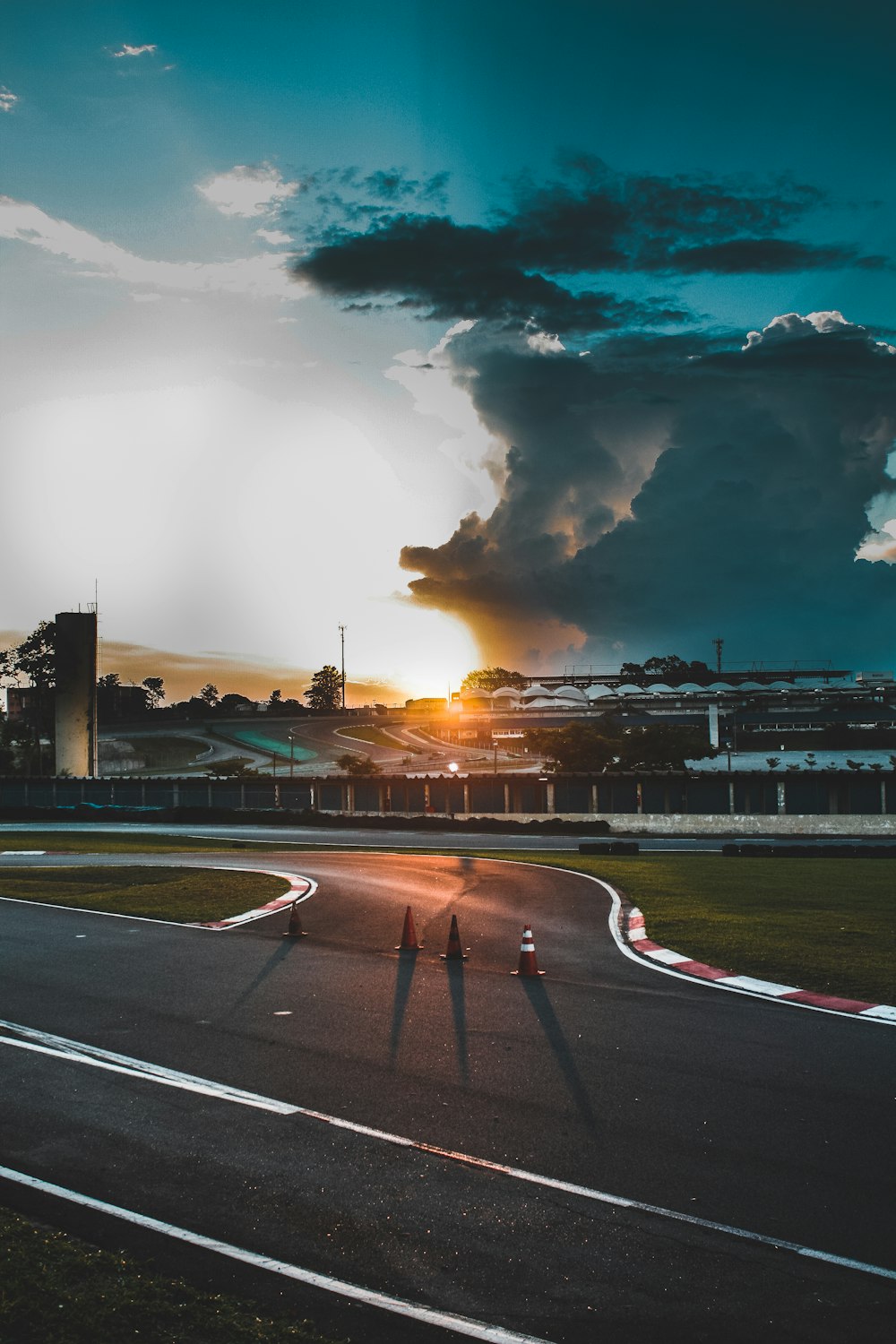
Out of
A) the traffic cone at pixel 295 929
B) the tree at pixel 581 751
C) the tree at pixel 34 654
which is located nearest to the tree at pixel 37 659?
the tree at pixel 34 654

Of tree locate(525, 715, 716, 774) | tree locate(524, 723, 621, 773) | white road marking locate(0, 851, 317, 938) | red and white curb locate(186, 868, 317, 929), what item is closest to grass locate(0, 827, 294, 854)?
red and white curb locate(186, 868, 317, 929)

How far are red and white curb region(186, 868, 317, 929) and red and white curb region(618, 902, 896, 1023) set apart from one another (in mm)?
7360

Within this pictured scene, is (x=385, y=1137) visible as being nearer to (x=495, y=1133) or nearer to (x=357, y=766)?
(x=495, y=1133)

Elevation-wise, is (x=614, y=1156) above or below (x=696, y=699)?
below

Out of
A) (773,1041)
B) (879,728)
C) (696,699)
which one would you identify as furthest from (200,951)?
(696,699)

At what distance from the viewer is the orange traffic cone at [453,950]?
15.7 metres

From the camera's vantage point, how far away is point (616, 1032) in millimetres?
11148

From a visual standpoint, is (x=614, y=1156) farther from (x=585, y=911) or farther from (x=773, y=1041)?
(x=585, y=911)

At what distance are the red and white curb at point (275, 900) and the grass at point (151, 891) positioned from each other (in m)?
0.25

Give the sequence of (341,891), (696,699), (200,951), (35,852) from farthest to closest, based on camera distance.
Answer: (696,699)
(35,852)
(341,891)
(200,951)

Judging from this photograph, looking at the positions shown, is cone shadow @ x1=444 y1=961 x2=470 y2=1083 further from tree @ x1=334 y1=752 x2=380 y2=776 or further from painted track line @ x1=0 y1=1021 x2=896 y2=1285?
tree @ x1=334 y1=752 x2=380 y2=776

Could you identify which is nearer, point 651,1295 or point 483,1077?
point 651,1295

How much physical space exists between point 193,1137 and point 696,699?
160635 millimetres

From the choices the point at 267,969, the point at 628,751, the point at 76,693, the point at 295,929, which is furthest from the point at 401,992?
the point at 628,751
